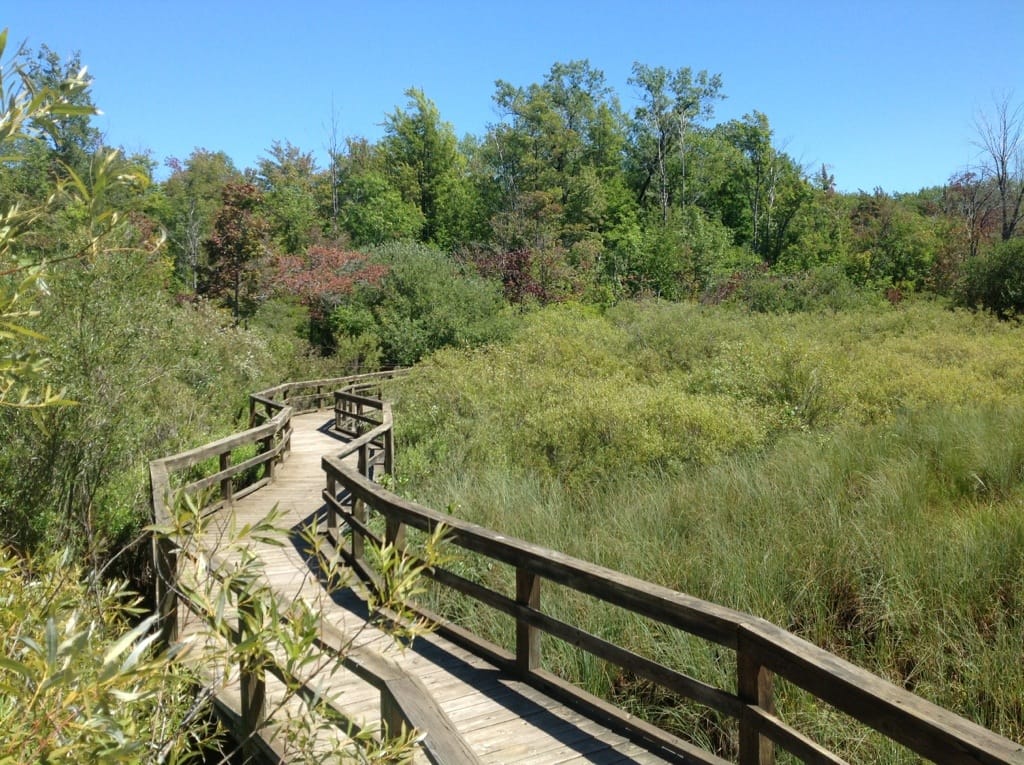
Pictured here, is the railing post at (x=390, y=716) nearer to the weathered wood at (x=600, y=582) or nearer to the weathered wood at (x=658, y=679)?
the weathered wood at (x=658, y=679)

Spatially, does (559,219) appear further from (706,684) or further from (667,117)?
(706,684)

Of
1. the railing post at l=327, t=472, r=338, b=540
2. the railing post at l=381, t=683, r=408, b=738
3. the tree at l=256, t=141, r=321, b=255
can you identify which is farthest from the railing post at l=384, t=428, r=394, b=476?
the tree at l=256, t=141, r=321, b=255

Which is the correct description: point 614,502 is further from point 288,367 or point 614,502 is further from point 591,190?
point 591,190

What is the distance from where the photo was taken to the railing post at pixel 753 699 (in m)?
3.08

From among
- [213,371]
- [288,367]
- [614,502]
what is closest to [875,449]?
[614,502]

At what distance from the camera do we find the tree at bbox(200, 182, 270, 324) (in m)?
29.2

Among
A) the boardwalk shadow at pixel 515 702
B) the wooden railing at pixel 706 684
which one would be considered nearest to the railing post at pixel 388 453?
the wooden railing at pixel 706 684

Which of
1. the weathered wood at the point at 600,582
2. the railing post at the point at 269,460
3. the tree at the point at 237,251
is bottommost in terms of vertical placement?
the railing post at the point at 269,460

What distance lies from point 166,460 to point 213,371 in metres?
10.6

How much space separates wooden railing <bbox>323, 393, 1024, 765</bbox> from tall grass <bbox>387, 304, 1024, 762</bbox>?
416 millimetres

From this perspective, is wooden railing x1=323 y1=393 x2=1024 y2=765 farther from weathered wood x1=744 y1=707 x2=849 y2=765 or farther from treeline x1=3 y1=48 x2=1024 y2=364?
treeline x1=3 y1=48 x2=1024 y2=364

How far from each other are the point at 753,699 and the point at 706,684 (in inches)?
12.5

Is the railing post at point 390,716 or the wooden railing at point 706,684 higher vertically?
the railing post at point 390,716

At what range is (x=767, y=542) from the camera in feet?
18.1
